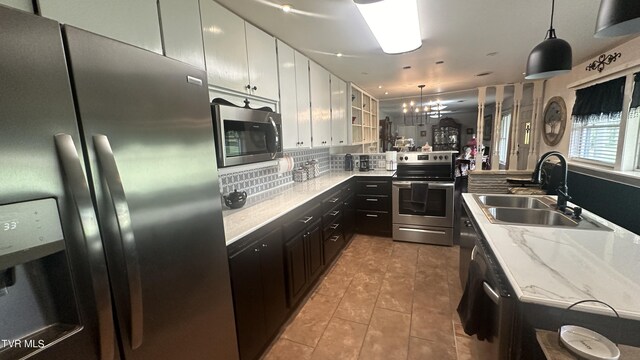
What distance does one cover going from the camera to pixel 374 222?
149 inches

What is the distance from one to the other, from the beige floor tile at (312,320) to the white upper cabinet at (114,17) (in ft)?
6.74

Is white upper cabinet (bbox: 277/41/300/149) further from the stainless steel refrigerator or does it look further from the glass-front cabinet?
the glass-front cabinet

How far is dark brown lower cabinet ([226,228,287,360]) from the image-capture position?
1483 mm

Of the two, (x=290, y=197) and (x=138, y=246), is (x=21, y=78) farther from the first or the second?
(x=290, y=197)

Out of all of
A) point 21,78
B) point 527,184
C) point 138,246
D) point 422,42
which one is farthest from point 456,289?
point 21,78

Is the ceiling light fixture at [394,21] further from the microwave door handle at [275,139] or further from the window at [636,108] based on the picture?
the window at [636,108]

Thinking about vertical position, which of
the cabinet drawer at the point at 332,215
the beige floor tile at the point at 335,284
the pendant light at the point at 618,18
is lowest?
the beige floor tile at the point at 335,284

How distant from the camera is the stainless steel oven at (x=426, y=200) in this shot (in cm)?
339

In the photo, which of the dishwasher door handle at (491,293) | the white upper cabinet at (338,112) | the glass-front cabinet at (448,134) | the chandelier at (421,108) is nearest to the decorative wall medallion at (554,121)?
the chandelier at (421,108)

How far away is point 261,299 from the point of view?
1686mm

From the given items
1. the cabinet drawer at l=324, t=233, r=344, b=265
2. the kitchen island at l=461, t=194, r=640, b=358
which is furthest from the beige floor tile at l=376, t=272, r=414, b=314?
the kitchen island at l=461, t=194, r=640, b=358

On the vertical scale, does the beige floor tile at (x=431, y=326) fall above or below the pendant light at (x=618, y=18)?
below

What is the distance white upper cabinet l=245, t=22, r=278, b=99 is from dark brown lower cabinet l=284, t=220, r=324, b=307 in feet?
4.07

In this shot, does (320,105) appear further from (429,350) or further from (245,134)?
(429,350)
